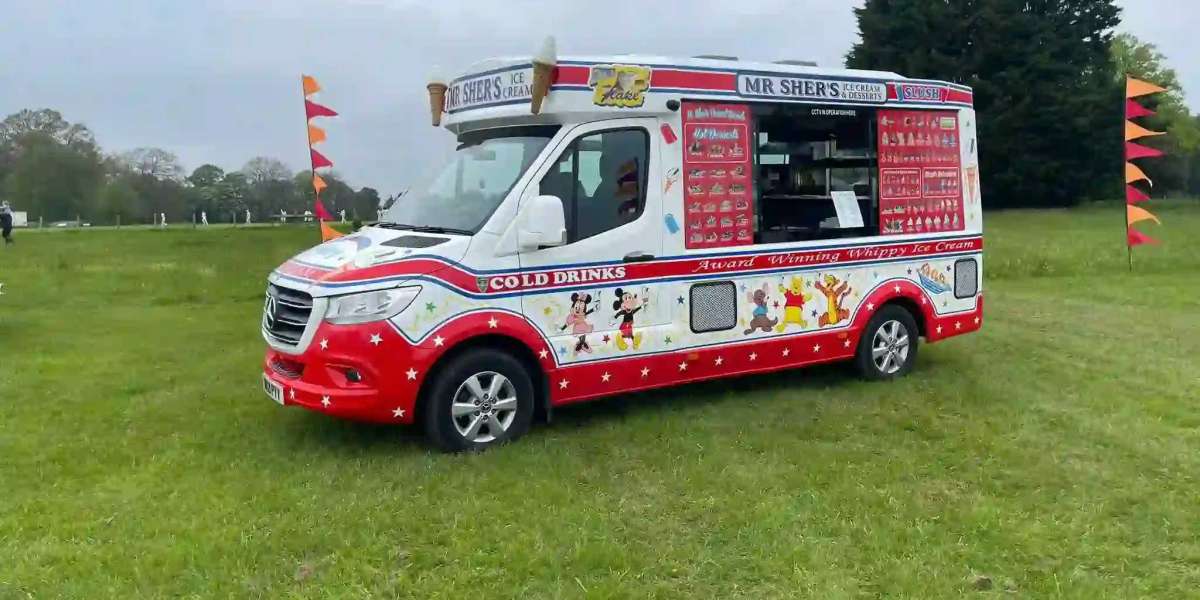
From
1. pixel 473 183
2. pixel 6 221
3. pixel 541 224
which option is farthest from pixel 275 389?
pixel 6 221

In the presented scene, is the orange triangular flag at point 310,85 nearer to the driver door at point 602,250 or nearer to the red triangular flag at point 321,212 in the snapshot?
the red triangular flag at point 321,212

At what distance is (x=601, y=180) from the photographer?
6758 millimetres

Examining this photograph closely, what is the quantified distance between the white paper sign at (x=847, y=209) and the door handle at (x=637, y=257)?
200 centimetres

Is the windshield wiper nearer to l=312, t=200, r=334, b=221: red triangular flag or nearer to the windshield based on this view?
the windshield

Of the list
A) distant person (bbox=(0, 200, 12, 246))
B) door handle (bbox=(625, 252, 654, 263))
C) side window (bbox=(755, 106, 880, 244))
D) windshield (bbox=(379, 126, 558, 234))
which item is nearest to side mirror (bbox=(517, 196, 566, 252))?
windshield (bbox=(379, 126, 558, 234))

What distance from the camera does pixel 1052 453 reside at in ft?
20.6

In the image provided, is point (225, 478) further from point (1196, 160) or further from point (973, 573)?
point (1196, 160)

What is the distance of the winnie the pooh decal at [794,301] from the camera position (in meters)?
7.67

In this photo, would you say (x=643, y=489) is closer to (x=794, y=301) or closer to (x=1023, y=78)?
(x=794, y=301)

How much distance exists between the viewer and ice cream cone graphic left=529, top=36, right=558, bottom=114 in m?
6.39

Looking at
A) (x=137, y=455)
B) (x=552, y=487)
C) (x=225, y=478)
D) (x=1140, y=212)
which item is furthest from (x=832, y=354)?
(x=1140, y=212)

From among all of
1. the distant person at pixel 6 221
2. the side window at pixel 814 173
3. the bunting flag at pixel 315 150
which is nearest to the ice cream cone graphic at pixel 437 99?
the side window at pixel 814 173

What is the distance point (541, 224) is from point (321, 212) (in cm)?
797

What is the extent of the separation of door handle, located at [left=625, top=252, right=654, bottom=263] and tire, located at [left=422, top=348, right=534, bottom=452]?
110 centimetres
